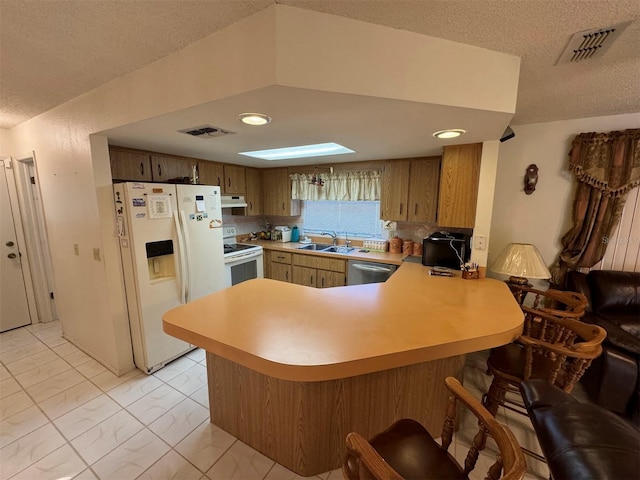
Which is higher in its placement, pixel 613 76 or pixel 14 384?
pixel 613 76

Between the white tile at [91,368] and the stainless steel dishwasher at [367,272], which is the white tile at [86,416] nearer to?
the white tile at [91,368]

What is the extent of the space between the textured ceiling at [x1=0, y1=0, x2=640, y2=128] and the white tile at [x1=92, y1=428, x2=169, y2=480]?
240cm

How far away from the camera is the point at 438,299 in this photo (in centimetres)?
178

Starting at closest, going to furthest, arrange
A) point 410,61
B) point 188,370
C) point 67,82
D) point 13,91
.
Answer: point 410,61, point 67,82, point 13,91, point 188,370

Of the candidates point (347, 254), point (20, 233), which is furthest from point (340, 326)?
point (20, 233)

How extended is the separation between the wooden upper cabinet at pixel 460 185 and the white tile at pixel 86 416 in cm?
318

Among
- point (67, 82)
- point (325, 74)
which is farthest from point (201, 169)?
point (325, 74)

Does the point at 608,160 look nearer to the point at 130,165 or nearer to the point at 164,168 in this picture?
the point at 164,168

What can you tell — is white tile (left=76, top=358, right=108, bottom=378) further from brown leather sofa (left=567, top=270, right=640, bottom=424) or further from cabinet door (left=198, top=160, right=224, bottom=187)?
brown leather sofa (left=567, top=270, right=640, bottom=424)

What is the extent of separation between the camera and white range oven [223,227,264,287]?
10.7ft

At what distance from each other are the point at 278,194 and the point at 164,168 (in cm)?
171

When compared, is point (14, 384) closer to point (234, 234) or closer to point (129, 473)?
point (129, 473)

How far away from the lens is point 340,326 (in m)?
1.39

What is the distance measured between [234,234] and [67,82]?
259cm
